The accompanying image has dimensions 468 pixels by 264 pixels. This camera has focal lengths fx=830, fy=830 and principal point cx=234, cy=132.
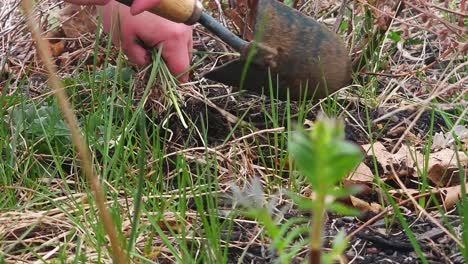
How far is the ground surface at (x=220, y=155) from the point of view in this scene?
1.67 metres

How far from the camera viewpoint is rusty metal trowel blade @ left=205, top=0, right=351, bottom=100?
2.34 meters

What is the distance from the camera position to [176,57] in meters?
2.55

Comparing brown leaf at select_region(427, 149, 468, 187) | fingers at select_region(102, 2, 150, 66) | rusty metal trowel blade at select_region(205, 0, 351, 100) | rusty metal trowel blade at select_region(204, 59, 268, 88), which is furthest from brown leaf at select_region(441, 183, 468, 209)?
fingers at select_region(102, 2, 150, 66)

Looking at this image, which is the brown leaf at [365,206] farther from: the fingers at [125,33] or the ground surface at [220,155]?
the fingers at [125,33]

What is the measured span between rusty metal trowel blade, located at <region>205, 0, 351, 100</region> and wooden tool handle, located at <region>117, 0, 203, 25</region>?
179 millimetres

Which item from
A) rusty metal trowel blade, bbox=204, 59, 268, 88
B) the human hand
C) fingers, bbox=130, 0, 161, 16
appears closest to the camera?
fingers, bbox=130, 0, 161, 16

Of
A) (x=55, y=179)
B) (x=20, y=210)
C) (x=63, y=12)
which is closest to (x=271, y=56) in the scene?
(x=55, y=179)

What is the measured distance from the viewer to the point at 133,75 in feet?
8.63

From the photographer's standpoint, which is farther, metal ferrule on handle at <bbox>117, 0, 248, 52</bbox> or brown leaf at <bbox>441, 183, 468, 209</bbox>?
metal ferrule on handle at <bbox>117, 0, 248, 52</bbox>

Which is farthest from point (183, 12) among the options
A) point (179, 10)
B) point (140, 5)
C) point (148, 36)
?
point (148, 36)

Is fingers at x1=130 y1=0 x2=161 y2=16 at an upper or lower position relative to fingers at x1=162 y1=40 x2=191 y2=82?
upper

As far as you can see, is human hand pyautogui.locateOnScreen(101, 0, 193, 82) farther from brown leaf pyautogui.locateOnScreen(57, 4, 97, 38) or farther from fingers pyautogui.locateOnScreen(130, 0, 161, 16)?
brown leaf pyautogui.locateOnScreen(57, 4, 97, 38)

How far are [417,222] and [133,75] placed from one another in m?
1.14

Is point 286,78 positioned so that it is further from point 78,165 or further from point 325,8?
point 325,8
